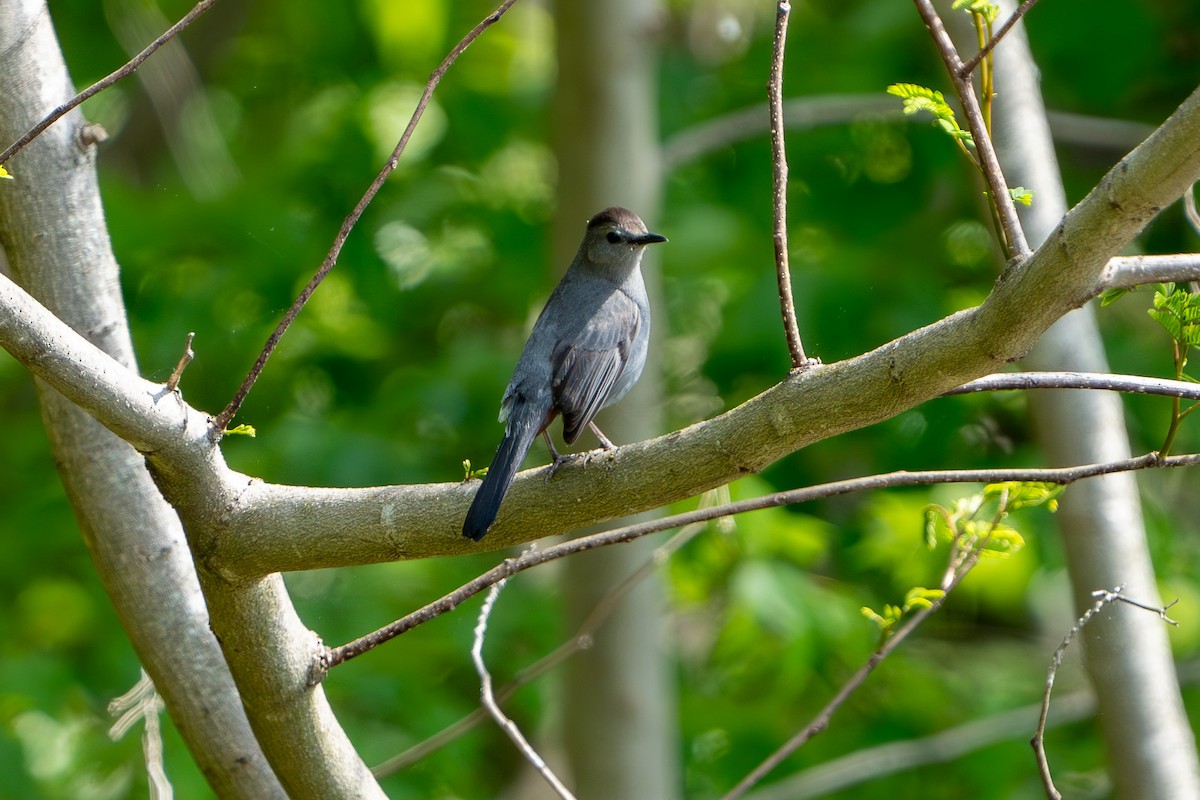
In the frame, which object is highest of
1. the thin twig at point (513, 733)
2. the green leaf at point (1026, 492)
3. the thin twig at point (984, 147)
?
the thin twig at point (984, 147)

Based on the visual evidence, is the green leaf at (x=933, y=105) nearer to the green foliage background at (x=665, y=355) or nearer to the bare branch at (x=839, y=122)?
the green foliage background at (x=665, y=355)

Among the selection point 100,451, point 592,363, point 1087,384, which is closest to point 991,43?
point 1087,384

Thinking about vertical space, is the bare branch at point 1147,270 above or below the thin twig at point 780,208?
below

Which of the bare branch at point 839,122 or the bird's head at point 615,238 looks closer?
the bird's head at point 615,238

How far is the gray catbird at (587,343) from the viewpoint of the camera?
10.1 feet

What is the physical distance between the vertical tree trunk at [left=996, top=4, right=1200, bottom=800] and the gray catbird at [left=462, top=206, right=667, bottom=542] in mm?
1142

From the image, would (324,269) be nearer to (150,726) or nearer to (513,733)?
(513,733)

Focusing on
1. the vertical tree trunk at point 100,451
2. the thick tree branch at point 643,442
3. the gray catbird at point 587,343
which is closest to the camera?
the thick tree branch at point 643,442

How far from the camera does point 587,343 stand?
3365 mm

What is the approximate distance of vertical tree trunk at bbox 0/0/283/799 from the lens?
2498 millimetres

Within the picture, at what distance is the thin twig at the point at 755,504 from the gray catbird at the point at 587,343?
338mm

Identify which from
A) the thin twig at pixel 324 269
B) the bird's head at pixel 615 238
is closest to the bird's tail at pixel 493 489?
the thin twig at pixel 324 269

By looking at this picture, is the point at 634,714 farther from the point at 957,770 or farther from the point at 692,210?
the point at 692,210

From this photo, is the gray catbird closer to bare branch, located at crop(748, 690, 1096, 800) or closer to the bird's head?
the bird's head
